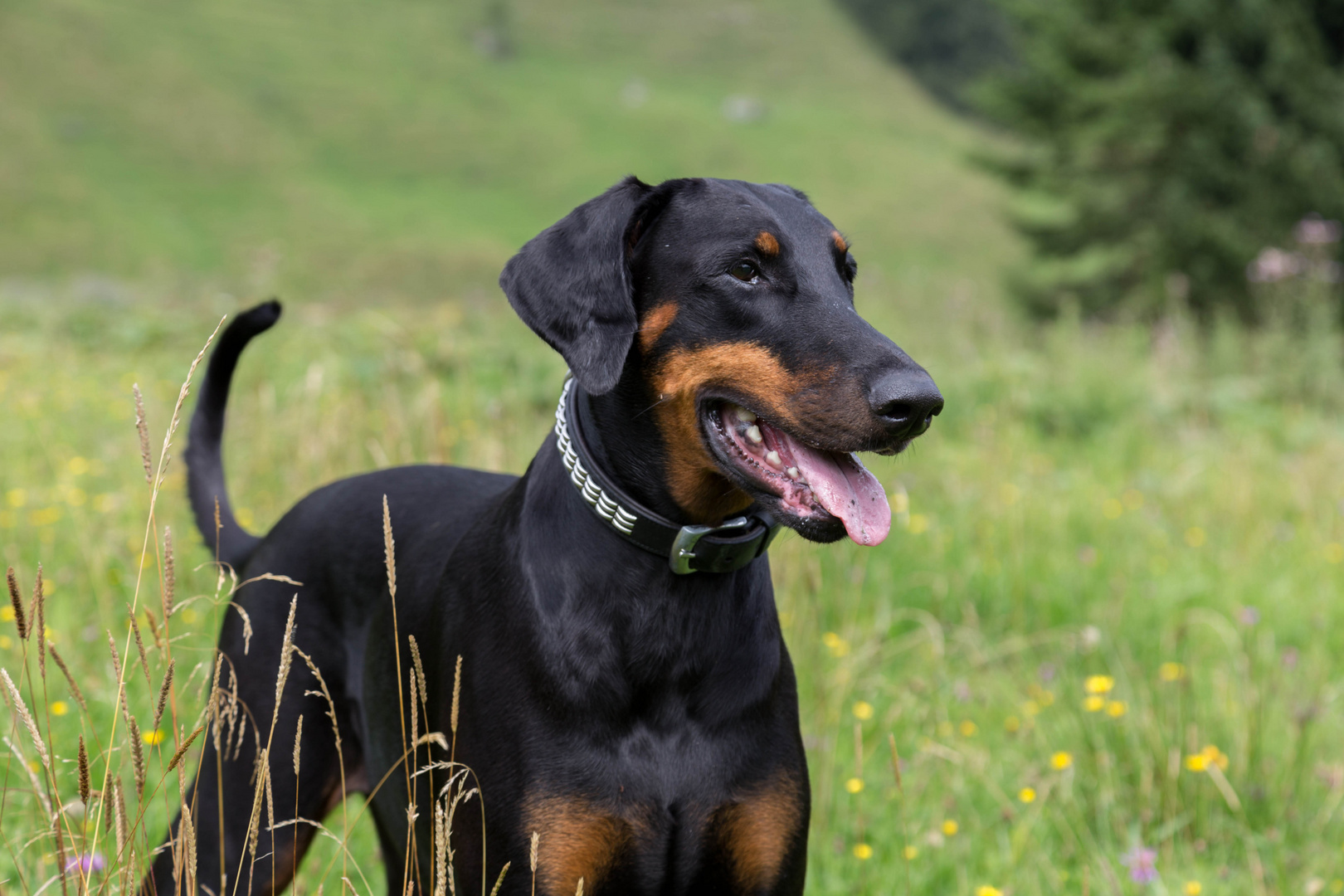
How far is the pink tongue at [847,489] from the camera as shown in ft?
5.91

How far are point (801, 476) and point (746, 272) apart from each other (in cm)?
41

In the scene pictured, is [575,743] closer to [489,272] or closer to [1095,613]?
[1095,613]

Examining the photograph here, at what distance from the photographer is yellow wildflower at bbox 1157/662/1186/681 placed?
3405 millimetres

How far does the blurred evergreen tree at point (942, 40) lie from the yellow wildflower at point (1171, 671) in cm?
6150

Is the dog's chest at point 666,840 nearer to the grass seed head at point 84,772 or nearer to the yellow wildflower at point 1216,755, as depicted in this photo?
the grass seed head at point 84,772

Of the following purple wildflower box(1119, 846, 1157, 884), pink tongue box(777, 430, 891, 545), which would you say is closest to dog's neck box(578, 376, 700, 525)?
pink tongue box(777, 430, 891, 545)

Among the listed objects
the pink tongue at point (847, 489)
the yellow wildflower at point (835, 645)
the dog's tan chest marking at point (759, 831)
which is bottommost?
the yellow wildflower at point (835, 645)

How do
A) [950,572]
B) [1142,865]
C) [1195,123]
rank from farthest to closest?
[1195,123]
[950,572]
[1142,865]

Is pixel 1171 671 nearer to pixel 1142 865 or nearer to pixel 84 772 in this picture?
pixel 1142 865

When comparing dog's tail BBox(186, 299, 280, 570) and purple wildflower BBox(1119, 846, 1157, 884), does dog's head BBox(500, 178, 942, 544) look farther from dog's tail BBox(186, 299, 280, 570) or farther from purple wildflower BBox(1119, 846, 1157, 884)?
purple wildflower BBox(1119, 846, 1157, 884)

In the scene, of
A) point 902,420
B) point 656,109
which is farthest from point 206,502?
point 656,109

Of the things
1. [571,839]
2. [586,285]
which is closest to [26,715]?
[571,839]

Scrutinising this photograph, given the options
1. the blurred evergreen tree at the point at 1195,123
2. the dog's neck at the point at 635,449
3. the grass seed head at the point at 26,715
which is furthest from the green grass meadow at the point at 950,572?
the blurred evergreen tree at the point at 1195,123

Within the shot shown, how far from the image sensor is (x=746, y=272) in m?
2.01
